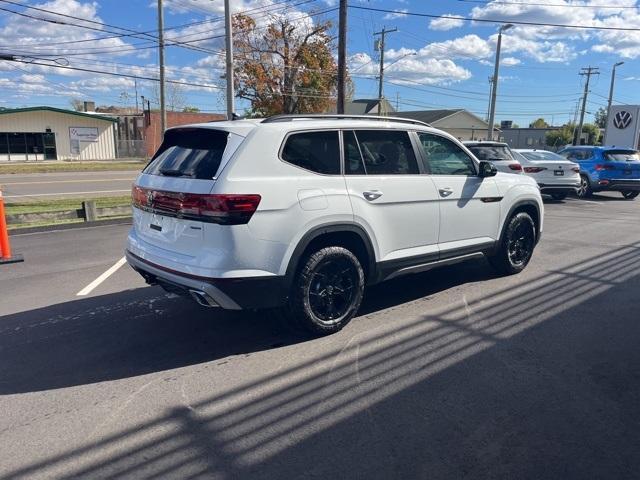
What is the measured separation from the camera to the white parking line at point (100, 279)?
5.98 meters

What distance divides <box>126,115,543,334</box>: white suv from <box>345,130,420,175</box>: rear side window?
11 mm

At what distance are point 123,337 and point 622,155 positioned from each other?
1719 centimetres

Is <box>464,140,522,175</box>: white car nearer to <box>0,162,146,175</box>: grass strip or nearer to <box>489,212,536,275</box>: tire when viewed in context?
<box>489,212,536,275</box>: tire

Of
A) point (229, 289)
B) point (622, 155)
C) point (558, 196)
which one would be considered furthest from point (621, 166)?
point (229, 289)

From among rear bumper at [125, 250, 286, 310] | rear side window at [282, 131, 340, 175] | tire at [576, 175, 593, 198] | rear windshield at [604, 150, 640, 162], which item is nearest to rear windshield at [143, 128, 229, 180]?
rear side window at [282, 131, 340, 175]

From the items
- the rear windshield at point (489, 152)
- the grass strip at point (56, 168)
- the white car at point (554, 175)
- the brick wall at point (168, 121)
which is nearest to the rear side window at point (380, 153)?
the rear windshield at point (489, 152)

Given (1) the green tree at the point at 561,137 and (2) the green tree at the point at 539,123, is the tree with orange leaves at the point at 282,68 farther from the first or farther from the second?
(2) the green tree at the point at 539,123

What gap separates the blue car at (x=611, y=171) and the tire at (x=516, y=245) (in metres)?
11.0

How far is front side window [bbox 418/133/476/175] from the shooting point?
5.43 meters

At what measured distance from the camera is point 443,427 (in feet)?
10.5

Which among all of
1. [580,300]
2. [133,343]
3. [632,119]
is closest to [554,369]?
[580,300]

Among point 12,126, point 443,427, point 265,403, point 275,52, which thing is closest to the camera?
point 443,427

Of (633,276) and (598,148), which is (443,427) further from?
(598,148)

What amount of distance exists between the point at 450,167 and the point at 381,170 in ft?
3.65
